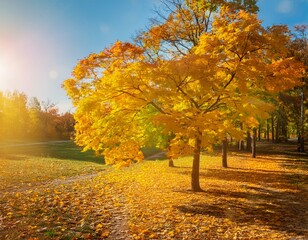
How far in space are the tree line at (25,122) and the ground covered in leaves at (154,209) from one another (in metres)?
40.7

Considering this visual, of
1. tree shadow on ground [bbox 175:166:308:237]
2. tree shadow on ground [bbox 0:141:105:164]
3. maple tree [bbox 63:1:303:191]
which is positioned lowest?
tree shadow on ground [bbox 175:166:308:237]

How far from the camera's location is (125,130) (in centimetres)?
1258

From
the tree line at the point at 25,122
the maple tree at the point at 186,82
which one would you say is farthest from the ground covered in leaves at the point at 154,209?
the tree line at the point at 25,122

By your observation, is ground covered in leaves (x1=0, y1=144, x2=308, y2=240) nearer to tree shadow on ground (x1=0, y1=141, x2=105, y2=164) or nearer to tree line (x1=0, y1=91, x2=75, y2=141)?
tree shadow on ground (x1=0, y1=141, x2=105, y2=164)

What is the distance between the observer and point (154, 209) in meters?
10.2

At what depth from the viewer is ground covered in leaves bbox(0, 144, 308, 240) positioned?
7.78 meters

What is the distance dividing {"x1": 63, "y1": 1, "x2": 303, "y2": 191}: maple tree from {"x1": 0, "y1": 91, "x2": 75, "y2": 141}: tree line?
4247 centimetres

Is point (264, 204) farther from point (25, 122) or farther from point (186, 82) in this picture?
point (25, 122)

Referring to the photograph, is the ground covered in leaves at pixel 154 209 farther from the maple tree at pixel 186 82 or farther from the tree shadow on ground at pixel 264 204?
the maple tree at pixel 186 82

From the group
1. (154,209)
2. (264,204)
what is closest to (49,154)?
(154,209)

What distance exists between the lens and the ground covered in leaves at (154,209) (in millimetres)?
7781

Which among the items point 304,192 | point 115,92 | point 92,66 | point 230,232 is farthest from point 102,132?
point 304,192

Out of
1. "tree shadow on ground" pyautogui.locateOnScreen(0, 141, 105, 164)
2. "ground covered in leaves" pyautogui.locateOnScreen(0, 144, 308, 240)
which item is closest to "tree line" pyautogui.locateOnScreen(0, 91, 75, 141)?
"tree shadow on ground" pyautogui.locateOnScreen(0, 141, 105, 164)

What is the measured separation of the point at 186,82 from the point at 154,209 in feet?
16.3
